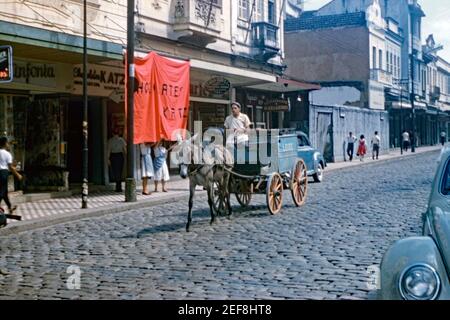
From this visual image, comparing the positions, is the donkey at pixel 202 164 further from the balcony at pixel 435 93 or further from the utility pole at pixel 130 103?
the balcony at pixel 435 93

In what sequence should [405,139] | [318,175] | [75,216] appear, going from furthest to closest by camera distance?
[405,139] < [318,175] < [75,216]

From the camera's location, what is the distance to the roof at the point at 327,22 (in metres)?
41.9

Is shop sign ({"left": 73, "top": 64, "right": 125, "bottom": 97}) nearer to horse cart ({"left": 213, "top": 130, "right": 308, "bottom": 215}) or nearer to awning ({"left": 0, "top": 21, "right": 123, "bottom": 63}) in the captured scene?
awning ({"left": 0, "top": 21, "right": 123, "bottom": 63})

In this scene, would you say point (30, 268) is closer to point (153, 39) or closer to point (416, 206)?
point (416, 206)

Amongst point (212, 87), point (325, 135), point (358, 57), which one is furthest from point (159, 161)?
point (358, 57)

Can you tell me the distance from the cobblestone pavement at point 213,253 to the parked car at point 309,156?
15.8 ft

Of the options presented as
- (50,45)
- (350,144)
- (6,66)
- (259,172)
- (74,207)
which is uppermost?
(50,45)

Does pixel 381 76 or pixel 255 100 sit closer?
pixel 255 100

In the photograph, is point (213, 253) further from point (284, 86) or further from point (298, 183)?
point (284, 86)

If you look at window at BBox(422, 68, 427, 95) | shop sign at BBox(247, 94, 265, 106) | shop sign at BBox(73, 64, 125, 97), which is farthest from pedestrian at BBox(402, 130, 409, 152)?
shop sign at BBox(73, 64, 125, 97)

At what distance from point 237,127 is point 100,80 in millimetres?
7127

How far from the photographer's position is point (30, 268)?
7.33m

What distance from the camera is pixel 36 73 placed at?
1548 cm
